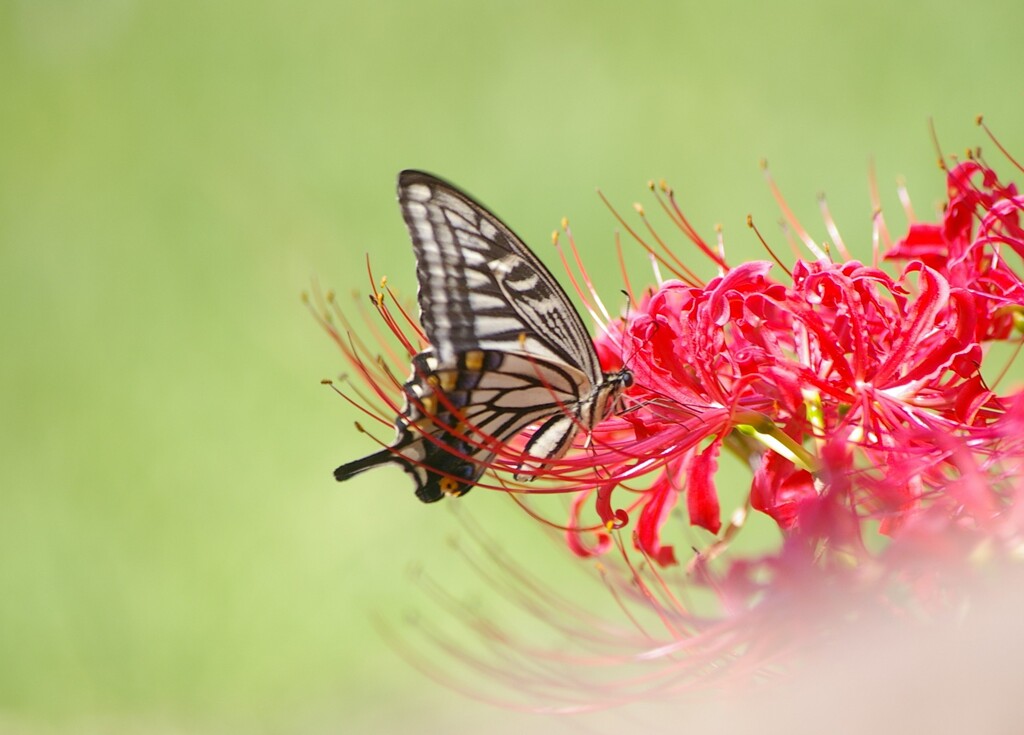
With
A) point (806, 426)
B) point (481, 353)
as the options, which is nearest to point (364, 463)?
point (481, 353)

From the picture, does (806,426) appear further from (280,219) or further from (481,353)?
(280,219)

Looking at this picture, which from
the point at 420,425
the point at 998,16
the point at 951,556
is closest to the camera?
the point at 951,556

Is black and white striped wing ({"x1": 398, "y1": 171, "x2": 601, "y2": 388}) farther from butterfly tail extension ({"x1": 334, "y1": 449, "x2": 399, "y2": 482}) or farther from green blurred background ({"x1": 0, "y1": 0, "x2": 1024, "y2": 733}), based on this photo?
green blurred background ({"x1": 0, "y1": 0, "x2": 1024, "y2": 733})

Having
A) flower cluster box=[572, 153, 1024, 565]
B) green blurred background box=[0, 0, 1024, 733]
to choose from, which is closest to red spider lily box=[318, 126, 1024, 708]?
Result: flower cluster box=[572, 153, 1024, 565]

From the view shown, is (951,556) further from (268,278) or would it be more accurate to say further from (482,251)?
(268,278)

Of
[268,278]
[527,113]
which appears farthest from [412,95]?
[268,278]
